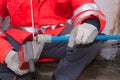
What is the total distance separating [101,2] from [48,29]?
1.53 ft

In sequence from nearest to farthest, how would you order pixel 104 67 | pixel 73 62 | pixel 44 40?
pixel 44 40 → pixel 73 62 → pixel 104 67

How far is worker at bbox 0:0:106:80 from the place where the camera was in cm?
151

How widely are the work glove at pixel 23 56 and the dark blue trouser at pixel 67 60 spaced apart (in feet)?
0.35

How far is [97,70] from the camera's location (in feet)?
6.24

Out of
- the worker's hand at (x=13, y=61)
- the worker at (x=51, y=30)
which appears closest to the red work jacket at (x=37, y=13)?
the worker at (x=51, y=30)

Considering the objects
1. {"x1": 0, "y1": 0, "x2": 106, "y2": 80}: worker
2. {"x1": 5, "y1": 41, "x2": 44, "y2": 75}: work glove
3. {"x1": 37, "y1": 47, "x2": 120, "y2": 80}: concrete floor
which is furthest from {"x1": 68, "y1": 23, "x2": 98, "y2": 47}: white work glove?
{"x1": 37, "y1": 47, "x2": 120, "y2": 80}: concrete floor

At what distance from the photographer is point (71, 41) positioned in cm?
138

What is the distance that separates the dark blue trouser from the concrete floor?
170mm

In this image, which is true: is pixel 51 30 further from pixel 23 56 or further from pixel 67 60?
pixel 23 56

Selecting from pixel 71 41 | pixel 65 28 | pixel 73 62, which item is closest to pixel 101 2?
pixel 65 28

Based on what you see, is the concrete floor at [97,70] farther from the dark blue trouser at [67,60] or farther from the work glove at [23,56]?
the work glove at [23,56]

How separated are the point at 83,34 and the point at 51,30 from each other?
376 mm

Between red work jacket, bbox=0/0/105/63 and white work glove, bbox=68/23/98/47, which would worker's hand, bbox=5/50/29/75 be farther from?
white work glove, bbox=68/23/98/47

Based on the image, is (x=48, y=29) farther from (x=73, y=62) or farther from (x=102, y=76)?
(x=102, y=76)
